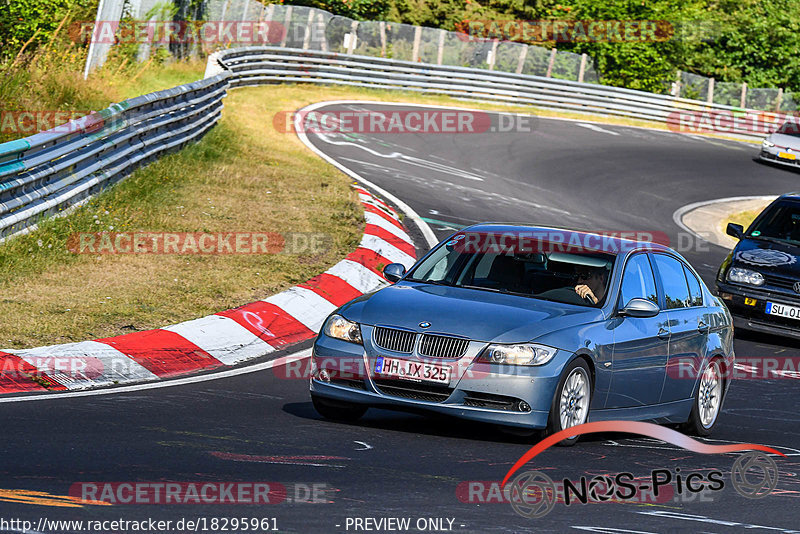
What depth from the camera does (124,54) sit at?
2508 centimetres

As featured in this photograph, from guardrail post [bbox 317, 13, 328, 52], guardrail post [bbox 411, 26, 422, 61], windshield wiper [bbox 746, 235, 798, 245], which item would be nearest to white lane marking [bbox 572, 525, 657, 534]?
windshield wiper [bbox 746, 235, 798, 245]

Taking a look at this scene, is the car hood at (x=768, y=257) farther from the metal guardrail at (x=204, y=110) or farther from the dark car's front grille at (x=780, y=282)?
the metal guardrail at (x=204, y=110)

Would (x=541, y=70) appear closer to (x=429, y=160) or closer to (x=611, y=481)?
(x=429, y=160)

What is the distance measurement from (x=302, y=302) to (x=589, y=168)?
54.3 ft

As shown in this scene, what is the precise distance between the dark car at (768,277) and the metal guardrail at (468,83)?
682 inches

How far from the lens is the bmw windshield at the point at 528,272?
880 centimetres

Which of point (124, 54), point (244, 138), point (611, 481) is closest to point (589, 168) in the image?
point (244, 138)

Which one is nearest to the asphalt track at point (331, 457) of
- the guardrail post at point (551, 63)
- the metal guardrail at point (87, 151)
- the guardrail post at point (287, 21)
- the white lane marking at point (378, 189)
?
the metal guardrail at point (87, 151)

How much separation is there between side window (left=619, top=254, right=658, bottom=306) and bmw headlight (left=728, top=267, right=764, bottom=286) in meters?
5.54

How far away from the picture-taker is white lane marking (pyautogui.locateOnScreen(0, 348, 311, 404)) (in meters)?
8.22

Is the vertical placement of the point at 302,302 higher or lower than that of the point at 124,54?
lower

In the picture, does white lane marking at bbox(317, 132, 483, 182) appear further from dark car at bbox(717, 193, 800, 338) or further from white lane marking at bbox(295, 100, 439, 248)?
dark car at bbox(717, 193, 800, 338)

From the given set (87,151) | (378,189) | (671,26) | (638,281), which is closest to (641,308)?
(638,281)

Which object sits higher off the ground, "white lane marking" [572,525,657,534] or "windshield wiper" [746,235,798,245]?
"windshield wiper" [746,235,798,245]
